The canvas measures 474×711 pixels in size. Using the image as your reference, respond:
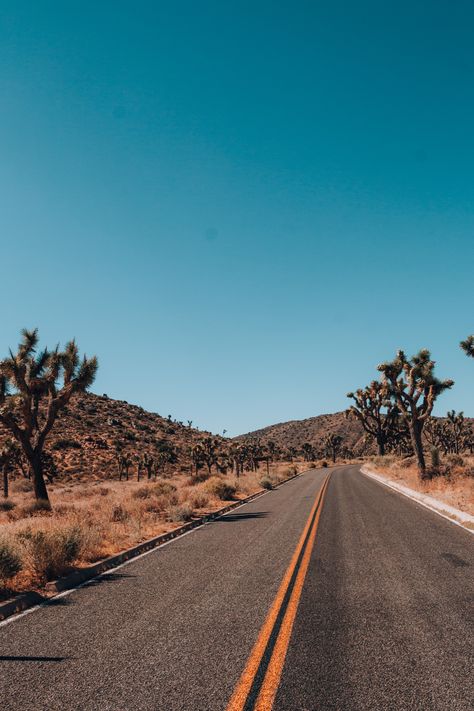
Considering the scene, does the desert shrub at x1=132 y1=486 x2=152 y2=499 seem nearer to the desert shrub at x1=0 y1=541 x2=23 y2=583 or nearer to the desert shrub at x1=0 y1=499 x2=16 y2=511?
the desert shrub at x1=0 y1=499 x2=16 y2=511

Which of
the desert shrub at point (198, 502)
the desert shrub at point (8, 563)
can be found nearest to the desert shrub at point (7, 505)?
the desert shrub at point (198, 502)

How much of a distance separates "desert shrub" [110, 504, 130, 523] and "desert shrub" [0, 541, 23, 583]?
321 inches

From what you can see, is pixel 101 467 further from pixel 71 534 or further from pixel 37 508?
pixel 71 534

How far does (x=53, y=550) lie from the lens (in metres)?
8.77

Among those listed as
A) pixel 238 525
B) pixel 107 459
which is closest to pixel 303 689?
pixel 238 525

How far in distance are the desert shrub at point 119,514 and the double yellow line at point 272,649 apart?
937 cm

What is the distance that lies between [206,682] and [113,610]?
2.81m

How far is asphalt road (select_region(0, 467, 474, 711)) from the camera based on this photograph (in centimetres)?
398

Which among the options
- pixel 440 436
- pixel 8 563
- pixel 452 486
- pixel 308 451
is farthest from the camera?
pixel 308 451

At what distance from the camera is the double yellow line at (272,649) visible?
3852mm

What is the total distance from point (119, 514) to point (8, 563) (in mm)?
9520

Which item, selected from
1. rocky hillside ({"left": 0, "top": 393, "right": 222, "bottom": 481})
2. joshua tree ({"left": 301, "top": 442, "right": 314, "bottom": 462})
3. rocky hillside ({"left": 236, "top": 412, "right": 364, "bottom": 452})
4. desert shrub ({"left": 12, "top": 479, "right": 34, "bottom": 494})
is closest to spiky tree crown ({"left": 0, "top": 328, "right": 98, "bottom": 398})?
desert shrub ({"left": 12, "top": 479, "right": 34, "bottom": 494})

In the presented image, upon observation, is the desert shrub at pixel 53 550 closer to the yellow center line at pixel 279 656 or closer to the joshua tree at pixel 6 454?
the yellow center line at pixel 279 656

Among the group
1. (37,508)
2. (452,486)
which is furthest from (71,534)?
(452,486)
